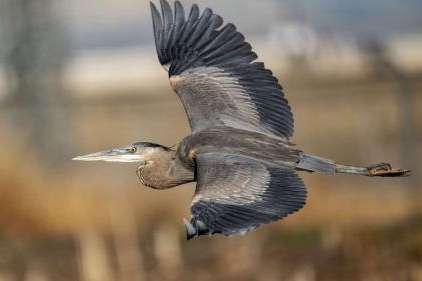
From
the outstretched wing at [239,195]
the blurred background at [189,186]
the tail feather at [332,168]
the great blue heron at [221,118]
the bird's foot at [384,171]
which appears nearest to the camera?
the outstretched wing at [239,195]

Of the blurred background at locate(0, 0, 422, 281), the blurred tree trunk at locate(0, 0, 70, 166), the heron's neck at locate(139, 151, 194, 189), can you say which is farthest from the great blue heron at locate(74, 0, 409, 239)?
the blurred tree trunk at locate(0, 0, 70, 166)

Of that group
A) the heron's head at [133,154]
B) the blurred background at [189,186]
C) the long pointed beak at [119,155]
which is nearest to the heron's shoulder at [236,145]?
the heron's head at [133,154]

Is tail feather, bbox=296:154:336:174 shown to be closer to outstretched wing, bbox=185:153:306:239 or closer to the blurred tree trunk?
outstretched wing, bbox=185:153:306:239

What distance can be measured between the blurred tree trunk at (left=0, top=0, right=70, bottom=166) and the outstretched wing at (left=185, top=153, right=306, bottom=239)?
9.39 m

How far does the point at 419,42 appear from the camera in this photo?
26.5 m

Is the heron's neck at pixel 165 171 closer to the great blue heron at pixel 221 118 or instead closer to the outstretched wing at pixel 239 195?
the great blue heron at pixel 221 118

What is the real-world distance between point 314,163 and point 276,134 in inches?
13.2

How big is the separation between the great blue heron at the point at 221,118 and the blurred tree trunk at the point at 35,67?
8655 millimetres

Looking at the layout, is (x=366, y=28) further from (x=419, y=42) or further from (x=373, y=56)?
(x=419, y=42)

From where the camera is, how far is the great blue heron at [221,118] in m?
7.35

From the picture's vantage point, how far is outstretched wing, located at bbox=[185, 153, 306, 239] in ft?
22.2

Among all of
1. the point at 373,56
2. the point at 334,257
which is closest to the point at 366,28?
the point at 373,56

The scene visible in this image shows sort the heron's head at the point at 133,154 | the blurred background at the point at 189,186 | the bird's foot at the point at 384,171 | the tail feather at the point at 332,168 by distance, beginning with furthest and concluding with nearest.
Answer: the blurred background at the point at 189,186, the heron's head at the point at 133,154, the bird's foot at the point at 384,171, the tail feather at the point at 332,168

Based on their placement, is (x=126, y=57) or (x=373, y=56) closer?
(x=373, y=56)
